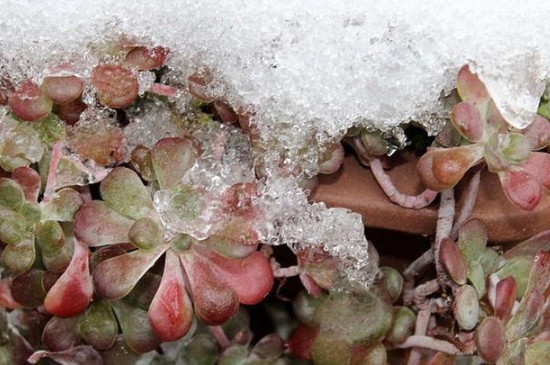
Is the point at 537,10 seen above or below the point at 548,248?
above

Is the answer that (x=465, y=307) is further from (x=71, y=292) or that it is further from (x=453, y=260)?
(x=71, y=292)

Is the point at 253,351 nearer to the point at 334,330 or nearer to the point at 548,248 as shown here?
the point at 334,330

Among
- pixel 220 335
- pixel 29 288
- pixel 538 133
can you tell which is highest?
pixel 538 133

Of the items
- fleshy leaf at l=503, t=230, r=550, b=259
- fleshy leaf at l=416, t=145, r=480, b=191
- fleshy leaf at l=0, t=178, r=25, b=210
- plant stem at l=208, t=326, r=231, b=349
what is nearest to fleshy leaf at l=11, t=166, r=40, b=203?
fleshy leaf at l=0, t=178, r=25, b=210

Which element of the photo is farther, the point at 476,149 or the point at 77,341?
the point at 77,341

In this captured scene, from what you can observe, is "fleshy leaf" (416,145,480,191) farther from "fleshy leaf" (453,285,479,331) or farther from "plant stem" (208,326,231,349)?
"plant stem" (208,326,231,349)

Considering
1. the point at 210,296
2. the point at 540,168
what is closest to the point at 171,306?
the point at 210,296

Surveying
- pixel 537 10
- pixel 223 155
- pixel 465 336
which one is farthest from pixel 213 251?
pixel 537 10

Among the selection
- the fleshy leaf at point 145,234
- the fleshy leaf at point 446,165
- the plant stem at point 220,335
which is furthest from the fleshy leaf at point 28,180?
the fleshy leaf at point 446,165
